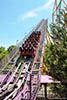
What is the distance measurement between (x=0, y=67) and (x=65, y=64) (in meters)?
3.09

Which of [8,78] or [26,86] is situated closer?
[26,86]

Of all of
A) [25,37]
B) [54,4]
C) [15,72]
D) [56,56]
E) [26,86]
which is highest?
[54,4]

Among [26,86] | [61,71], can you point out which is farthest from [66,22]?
[26,86]

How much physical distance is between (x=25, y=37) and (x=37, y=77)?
4.98 meters

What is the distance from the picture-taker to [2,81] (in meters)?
6.50

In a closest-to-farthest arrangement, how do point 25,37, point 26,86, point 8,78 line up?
1. point 26,86
2. point 8,78
3. point 25,37

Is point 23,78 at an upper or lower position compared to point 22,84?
upper

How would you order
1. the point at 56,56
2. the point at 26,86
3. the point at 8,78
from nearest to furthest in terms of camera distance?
the point at 26,86
the point at 8,78
the point at 56,56

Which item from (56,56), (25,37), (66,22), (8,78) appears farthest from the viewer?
(25,37)

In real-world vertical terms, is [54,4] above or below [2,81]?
above

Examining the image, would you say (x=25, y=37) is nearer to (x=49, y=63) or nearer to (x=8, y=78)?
(x=49, y=63)

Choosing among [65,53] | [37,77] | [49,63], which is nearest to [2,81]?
[37,77]

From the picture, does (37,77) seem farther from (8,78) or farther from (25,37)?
(25,37)

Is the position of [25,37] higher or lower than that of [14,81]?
higher
